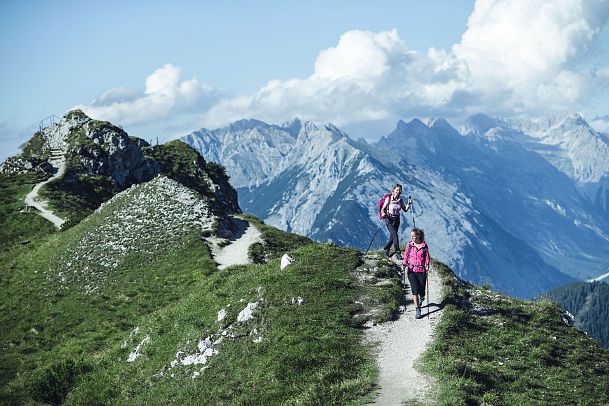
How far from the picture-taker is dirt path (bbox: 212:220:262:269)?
186 ft

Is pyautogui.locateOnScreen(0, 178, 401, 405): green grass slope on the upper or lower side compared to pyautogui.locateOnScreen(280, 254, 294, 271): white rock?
lower

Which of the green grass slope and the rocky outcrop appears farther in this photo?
the rocky outcrop

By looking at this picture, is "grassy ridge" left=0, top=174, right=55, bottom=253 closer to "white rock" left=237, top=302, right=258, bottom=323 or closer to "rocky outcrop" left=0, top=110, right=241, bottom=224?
"rocky outcrop" left=0, top=110, right=241, bottom=224

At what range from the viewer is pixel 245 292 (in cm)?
3366

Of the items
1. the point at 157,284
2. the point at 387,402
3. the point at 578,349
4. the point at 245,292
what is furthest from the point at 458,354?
the point at 157,284

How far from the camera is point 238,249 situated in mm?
62469

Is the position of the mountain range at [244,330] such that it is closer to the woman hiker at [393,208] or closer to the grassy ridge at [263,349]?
the grassy ridge at [263,349]

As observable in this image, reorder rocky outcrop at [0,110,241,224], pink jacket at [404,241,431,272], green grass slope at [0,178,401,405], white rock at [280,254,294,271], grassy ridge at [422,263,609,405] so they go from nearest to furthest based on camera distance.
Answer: grassy ridge at [422,263,609,405] → green grass slope at [0,178,401,405] → pink jacket at [404,241,431,272] → white rock at [280,254,294,271] → rocky outcrop at [0,110,241,224]

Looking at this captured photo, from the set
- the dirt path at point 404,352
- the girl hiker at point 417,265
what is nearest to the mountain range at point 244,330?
the dirt path at point 404,352

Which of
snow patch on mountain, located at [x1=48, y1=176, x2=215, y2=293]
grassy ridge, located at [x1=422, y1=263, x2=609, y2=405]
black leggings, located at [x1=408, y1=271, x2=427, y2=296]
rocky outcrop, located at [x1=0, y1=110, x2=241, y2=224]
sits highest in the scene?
rocky outcrop, located at [x1=0, y1=110, x2=241, y2=224]

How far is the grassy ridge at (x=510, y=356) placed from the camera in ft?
72.2

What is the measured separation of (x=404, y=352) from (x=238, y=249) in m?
38.9

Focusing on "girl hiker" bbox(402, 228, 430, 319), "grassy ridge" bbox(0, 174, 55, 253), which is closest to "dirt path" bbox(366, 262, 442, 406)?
"girl hiker" bbox(402, 228, 430, 319)

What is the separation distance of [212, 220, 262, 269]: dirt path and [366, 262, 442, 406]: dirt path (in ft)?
89.3
